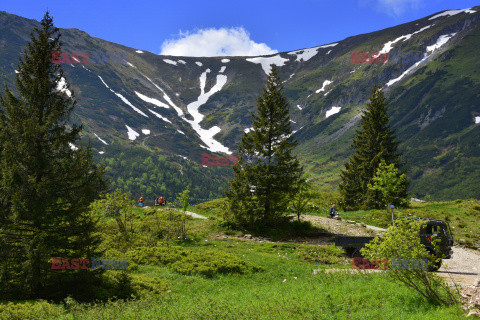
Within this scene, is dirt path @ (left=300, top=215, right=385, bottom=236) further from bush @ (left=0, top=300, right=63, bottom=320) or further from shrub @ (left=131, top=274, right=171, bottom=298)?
bush @ (left=0, top=300, right=63, bottom=320)

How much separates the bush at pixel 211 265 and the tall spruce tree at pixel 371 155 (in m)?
28.7

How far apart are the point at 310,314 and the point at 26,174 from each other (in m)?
12.1

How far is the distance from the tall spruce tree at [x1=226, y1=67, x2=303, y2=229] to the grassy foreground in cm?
1057

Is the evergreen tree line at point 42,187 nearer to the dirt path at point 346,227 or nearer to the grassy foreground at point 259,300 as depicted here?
the grassy foreground at point 259,300

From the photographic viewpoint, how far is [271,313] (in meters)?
9.73

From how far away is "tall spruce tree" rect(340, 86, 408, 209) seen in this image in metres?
41.8

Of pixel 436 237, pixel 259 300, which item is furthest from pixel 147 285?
pixel 436 237

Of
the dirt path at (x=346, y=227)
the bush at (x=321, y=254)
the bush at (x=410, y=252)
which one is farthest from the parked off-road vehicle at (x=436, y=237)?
the dirt path at (x=346, y=227)


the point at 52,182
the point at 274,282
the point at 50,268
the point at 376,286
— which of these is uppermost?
the point at 52,182

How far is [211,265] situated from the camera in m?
16.9

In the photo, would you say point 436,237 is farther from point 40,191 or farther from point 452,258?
point 40,191

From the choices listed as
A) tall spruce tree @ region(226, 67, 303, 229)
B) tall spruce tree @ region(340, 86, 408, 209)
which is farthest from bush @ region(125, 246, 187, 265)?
tall spruce tree @ region(340, 86, 408, 209)

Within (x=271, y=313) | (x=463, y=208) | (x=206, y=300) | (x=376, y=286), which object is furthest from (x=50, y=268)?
(x=463, y=208)

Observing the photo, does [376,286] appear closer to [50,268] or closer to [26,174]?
[50,268]
